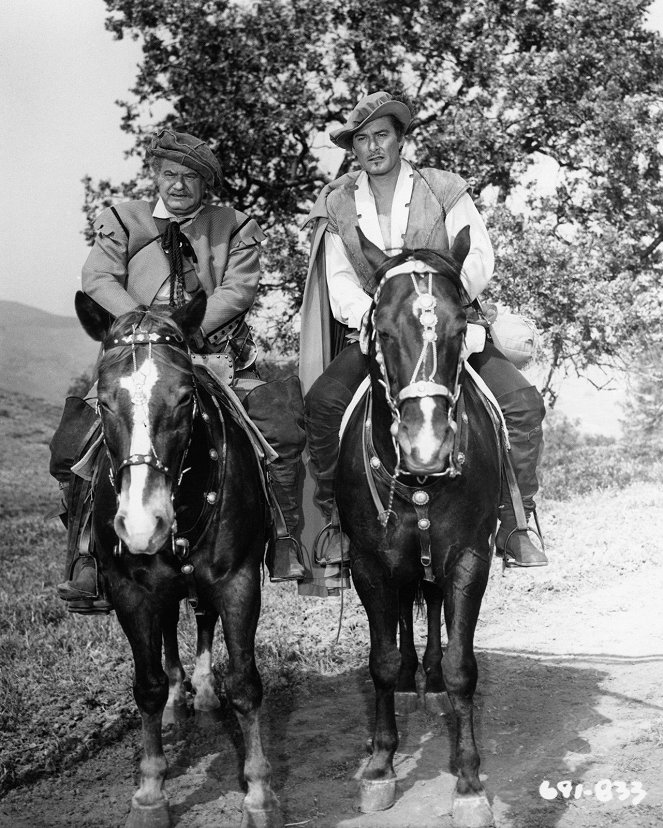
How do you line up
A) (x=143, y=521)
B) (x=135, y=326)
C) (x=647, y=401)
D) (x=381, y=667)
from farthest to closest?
(x=647, y=401) → (x=381, y=667) → (x=135, y=326) → (x=143, y=521)

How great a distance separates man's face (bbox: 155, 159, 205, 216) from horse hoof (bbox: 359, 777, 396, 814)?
10.7 feet

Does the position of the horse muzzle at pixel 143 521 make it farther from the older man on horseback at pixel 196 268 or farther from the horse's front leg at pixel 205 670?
the horse's front leg at pixel 205 670

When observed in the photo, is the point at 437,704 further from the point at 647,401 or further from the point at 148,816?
the point at 647,401

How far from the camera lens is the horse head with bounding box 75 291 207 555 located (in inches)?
152

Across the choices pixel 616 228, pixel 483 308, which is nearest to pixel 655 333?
pixel 616 228

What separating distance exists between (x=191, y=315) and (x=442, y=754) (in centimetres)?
279

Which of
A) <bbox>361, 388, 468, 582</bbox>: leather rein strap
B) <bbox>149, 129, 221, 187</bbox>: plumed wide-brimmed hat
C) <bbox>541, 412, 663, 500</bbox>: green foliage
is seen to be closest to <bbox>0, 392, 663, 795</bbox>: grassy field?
<bbox>541, 412, 663, 500</bbox>: green foliage

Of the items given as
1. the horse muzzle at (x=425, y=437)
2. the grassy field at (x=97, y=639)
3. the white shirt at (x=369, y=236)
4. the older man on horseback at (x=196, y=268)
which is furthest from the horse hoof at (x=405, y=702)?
the horse muzzle at (x=425, y=437)

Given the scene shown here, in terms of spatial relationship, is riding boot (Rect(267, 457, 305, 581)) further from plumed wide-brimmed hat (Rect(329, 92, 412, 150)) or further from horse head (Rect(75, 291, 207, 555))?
plumed wide-brimmed hat (Rect(329, 92, 412, 150))

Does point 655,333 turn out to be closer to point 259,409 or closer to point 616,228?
point 616,228

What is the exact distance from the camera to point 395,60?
1522 centimetres

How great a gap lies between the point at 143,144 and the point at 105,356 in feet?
40.1

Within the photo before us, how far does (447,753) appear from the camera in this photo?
5359 mm

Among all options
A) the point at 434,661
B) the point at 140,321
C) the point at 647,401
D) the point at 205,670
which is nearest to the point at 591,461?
the point at 647,401
